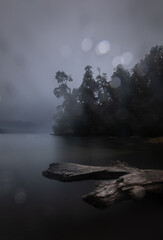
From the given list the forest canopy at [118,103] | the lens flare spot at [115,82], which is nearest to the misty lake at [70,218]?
the forest canopy at [118,103]

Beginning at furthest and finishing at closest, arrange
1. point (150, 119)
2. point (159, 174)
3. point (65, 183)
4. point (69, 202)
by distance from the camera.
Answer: point (150, 119) < point (65, 183) < point (159, 174) < point (69, 202)

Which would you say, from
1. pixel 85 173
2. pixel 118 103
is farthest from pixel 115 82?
pixel 85 173

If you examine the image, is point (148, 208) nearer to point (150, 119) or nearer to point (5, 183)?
point (5, 183)

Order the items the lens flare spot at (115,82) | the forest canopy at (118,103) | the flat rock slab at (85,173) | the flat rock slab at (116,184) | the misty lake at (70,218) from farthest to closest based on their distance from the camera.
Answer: the lens flare spot at (115,82) → the forest canopy at (118,103) → the flat rock slab at (85,173) → the flat rock slab at (116,184) → the misty lake at (70,218)

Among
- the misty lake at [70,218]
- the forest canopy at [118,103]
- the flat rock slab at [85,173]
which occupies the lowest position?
the misty lake at [70,218]

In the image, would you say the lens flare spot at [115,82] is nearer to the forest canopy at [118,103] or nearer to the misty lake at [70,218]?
the forest canopy at [118,103]

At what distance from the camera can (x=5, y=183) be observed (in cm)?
817

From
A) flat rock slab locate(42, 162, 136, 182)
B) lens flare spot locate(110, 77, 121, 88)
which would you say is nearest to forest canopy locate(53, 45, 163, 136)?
lens flare spot locate(110, 77, 121, 88)

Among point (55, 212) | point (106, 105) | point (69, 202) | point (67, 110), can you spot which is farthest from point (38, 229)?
point (67, 110)

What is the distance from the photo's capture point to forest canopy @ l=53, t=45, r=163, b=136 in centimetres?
4338

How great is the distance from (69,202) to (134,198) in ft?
7.70

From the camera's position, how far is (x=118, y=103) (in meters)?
52.1

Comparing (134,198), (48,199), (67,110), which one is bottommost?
(48,199)

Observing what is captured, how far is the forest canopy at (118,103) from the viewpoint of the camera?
43.4 metres
